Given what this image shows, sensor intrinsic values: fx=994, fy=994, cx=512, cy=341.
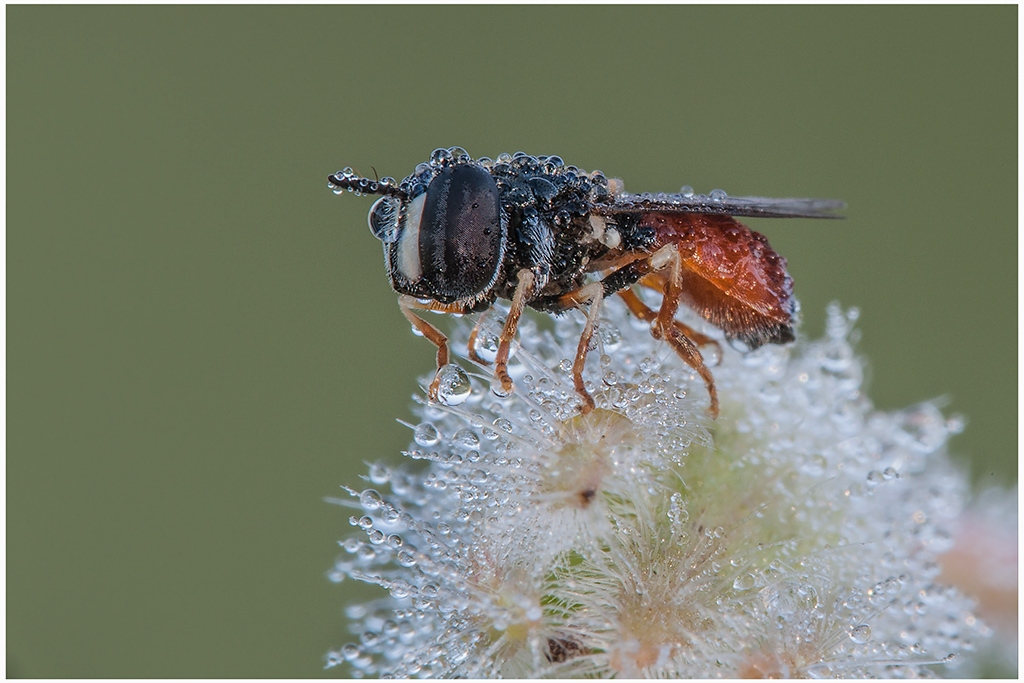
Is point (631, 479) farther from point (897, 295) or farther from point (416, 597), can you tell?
point (897, 295)

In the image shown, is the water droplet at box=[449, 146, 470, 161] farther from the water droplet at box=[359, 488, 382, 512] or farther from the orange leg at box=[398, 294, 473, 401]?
the water droplet at box=[359, 488, 382, 512]

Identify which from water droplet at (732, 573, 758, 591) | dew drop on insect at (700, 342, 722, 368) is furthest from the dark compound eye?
water droplet at (732, 573, 758, 591)

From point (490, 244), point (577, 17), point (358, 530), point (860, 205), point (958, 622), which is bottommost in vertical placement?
point (958, 622)

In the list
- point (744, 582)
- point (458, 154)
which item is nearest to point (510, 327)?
point (458, 154)

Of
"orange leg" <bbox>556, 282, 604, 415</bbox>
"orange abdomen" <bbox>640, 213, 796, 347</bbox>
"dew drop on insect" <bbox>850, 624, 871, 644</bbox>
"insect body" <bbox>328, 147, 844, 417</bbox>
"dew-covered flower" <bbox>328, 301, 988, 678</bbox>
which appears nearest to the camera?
"dew-covered flower" <bbox>328, 301, 988, 678</bbox>

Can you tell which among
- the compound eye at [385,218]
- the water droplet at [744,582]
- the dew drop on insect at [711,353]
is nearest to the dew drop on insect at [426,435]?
the compound eye at [385,218]

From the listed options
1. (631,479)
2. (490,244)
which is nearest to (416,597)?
(631,479)

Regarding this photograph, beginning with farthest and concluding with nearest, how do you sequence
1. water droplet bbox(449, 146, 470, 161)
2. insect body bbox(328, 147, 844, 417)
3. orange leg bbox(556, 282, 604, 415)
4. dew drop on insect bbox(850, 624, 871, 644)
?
water droplet bbox(449, 146, 470, 161) < insect body bbox(328, 147, 844, 417) < orange leg bbox(556, 282, 604, 415) < dew drop on insect bbox(850, 624, 871, 644)
